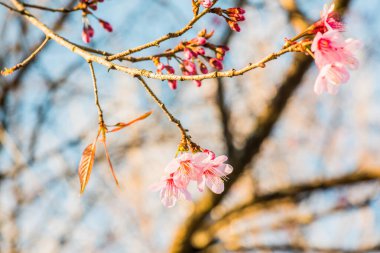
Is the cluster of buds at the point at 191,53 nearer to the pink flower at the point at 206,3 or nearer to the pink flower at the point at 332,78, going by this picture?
the pink flower at the point at 206,3

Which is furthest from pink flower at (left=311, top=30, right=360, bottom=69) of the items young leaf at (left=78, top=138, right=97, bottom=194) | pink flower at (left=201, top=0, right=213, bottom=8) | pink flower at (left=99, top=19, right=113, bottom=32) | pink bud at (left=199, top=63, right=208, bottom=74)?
pink flower at (left=99, top=19, right=113, bottom=32)

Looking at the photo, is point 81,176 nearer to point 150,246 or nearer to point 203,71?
point 203,71

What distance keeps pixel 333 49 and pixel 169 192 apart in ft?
1.76

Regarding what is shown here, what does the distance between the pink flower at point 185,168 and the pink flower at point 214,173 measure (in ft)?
0.08

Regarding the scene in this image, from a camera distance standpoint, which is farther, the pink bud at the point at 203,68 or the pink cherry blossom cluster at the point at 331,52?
the pink bud at the point at 203,68

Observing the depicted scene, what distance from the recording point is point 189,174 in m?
0.97

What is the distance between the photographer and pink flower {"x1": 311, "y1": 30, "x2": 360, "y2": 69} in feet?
2.44

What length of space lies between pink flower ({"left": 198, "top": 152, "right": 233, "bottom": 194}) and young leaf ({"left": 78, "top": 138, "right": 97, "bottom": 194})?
0.85 ft

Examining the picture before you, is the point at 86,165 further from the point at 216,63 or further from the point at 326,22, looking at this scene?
the point at 326,22

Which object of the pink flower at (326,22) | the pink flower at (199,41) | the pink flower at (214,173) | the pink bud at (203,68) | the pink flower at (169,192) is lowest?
the pink flower at (169,192)

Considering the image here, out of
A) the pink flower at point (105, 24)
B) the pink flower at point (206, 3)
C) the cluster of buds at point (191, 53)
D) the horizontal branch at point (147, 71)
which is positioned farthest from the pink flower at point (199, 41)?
the pink flower at point (105, 24)

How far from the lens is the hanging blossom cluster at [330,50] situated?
2.45 feet

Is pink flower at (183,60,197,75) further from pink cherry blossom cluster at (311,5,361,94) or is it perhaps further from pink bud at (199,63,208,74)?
pink cherry blossom cluster at (311,5,361,94)

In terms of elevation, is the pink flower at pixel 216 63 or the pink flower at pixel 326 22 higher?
the pink flower at pixel 216 63
